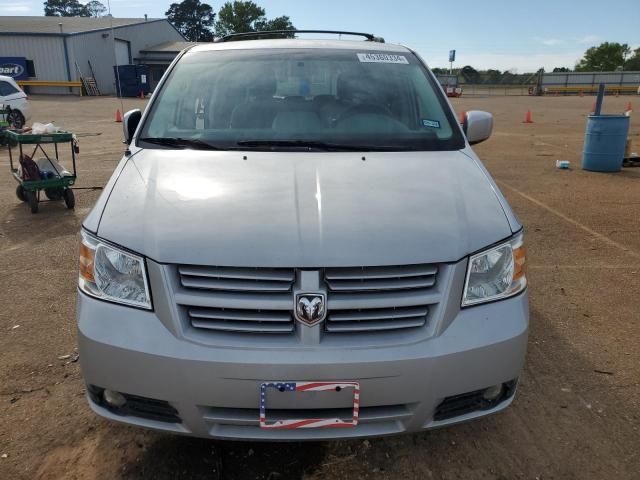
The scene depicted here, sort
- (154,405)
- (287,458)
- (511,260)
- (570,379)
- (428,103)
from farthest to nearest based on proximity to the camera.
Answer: (428,103) → (570,379) → (287,458) → (511,260) → (154,405)

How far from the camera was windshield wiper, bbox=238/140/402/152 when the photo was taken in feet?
9.10

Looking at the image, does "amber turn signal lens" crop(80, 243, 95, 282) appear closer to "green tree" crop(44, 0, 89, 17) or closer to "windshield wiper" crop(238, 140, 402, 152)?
"windshield wiper" crop(238, 140, 402, 152)

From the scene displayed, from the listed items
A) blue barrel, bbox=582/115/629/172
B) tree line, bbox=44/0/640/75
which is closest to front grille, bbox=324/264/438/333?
blue barrel, bbox=582/115/629/172

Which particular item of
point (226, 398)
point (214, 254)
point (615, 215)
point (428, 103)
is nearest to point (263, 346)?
point (226, 398)

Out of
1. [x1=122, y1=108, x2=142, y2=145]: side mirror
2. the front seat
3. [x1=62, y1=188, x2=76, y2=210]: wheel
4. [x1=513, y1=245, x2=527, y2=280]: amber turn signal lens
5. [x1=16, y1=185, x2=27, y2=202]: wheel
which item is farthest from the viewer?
[x1=16, y1=185, x2=27, y2=202]: wheel

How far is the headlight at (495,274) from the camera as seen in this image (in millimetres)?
2074

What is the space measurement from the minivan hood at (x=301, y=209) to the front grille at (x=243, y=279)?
0.04 meters

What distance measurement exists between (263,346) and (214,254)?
384 millimetres

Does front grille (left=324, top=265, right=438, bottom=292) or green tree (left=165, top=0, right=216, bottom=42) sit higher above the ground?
green tree (left=165, top=0, right=216, bottom=42)

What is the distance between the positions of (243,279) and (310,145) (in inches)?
42.7

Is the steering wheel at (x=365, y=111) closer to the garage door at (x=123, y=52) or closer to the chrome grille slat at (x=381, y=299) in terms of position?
the chrome grille slat at (x=381, y=299)

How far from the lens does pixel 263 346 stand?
1883 millimetres

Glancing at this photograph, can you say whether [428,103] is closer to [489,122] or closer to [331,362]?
[489,122]

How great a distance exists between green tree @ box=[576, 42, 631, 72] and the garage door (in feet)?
255
